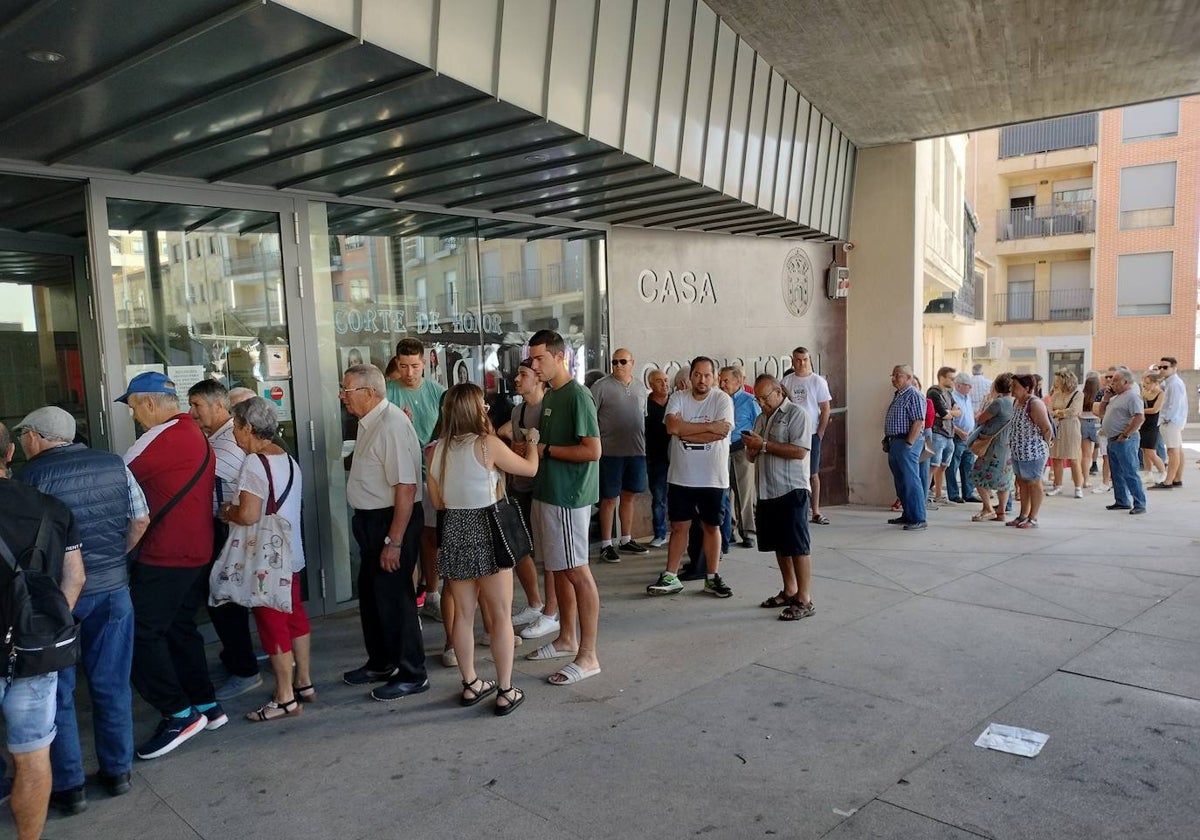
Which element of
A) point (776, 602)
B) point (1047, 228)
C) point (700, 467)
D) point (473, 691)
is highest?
point (1047, 228)

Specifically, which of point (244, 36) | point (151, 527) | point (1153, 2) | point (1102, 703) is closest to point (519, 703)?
point (151, 527)

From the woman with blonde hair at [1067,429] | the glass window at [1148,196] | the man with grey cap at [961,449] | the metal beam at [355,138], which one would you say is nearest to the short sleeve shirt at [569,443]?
the metal beam at [355,138]

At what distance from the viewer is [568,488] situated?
477 cm

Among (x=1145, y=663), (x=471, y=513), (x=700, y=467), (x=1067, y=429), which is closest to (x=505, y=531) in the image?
(x=471, y=513)

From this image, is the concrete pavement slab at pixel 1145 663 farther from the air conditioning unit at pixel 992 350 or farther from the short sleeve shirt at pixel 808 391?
the air conditioning unit at pixel 992 350

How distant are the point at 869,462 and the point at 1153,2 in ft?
20.6

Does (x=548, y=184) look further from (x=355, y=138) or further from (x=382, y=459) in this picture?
(x=382, y=459)

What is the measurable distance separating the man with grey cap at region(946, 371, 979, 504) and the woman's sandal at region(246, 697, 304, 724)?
8947 millimetres

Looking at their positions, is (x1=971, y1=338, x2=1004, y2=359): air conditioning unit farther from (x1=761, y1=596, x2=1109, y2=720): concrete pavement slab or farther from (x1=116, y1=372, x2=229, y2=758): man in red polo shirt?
(x1=116, y1=372, x2=229, y2=758): man in red polo shirt

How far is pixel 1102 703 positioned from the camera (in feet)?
13.6

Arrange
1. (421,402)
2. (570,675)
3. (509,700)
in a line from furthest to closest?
(421,402)
(570,675)
(509,700)

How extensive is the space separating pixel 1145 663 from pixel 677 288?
231 inches

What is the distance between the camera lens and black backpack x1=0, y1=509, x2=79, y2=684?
2.98 m

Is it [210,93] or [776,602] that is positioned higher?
[210,93]
